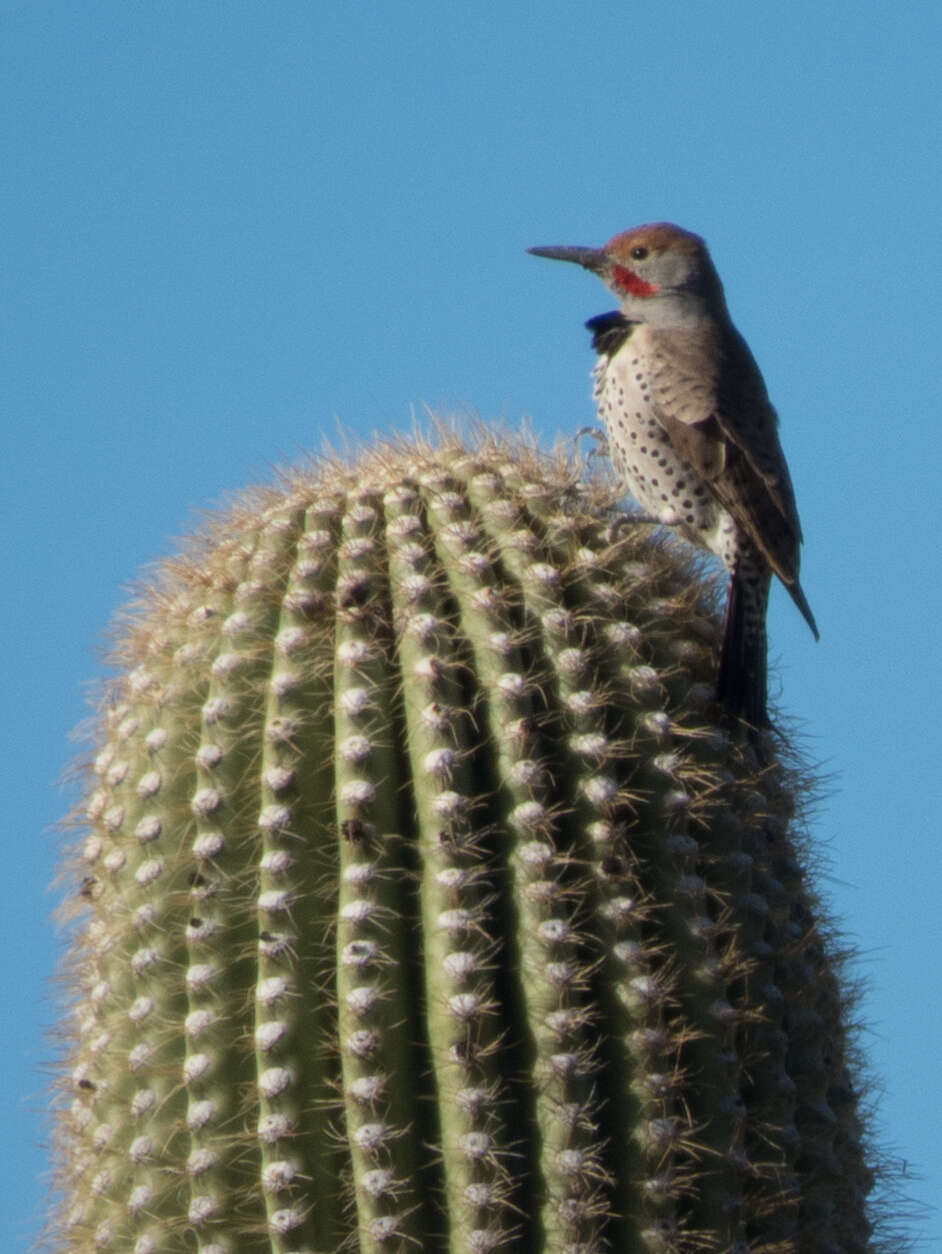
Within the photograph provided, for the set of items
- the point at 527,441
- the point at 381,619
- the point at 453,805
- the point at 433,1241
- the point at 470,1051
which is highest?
the point at 527,441

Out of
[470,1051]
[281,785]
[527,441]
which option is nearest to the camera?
[470,1051]

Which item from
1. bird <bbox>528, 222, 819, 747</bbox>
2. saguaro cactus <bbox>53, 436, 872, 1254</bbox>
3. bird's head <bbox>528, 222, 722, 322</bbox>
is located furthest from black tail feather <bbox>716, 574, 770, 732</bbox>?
bird's head <bbox>528, 222, 722, 322</bbox>

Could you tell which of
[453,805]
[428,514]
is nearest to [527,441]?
[428,514]

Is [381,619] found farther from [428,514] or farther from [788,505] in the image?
[788,505]

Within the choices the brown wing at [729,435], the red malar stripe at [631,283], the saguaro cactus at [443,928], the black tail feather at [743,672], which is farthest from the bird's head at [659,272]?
the saguaro cactus at [443,928]

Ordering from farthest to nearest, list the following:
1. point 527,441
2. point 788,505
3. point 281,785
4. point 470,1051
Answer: point 788,505
point 527,441
point 281,785
point 470,1051

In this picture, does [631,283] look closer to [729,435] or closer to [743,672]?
[729,435]
